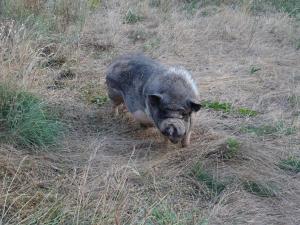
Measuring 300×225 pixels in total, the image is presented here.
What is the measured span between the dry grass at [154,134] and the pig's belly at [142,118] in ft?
0.50

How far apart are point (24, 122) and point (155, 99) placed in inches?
54.5

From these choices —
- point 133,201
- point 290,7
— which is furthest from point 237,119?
point 290,7

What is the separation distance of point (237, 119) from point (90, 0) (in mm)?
4536

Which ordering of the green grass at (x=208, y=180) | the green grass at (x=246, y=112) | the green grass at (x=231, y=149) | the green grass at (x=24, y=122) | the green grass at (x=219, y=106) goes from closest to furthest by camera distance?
the green grass at (x=208, y=180) → the green grass at (x=24, y=122) → the green grass at (x=231, y=149) → the green grass at (x=246, y=112) → the green grass at (x=219, y=106)

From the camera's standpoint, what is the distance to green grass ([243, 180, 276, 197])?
16.8 feet

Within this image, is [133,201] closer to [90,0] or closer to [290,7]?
[90,0]

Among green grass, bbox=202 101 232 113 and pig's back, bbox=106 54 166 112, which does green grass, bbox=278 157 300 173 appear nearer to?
green grass, bbox=202 101 232 113

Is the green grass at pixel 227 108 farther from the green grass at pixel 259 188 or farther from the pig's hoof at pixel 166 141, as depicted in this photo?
the green grass at pixel 259 188

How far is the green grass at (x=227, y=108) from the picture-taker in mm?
7000

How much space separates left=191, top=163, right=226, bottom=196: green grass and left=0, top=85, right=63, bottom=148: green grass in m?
1.53

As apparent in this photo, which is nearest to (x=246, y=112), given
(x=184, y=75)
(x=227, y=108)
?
(x=227, y=108)

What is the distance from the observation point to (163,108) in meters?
5.76

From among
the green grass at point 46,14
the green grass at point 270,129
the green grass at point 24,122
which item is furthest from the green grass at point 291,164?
the green grass at point 46,14

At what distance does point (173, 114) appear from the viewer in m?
5.75
